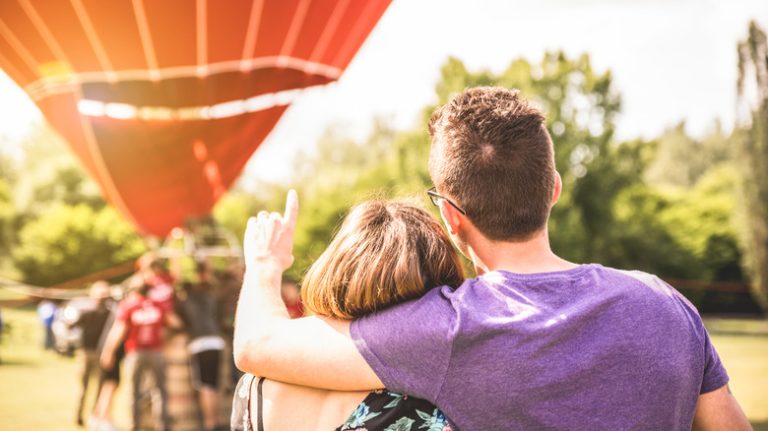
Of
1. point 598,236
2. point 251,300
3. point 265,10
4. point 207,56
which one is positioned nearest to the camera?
point 251,300

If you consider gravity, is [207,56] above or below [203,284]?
above

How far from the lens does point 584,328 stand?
111 cm

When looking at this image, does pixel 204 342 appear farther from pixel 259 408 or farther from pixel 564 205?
pixel 564 205

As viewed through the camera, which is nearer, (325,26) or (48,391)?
(325,26)

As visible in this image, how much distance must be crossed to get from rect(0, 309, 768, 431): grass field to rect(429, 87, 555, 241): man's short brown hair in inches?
252

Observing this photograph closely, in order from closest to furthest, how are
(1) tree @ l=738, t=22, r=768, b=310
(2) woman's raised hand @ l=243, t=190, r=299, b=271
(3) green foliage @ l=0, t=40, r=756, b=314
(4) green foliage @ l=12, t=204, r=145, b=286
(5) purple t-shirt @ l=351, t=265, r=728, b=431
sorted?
(5) purple t-shirt @ l=351, t=265, r=728, b=431 → (2) woman's raised hand @ l=243, t=190, r=299, b=271 → (1) tree @ l=738, t=22, r=768, b=310 → (3) green foliage @ l=0, t=40, r=756, b=314 → (4) green foliage @ l=12, t=204, r=145, b=286

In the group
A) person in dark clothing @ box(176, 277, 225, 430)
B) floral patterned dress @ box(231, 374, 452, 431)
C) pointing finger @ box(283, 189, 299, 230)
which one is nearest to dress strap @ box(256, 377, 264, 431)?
floral patterned dress @ box(231, 374, 452, 431)

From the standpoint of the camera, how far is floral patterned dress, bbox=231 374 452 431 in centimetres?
115

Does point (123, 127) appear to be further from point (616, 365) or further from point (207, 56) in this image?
point (616, 365)

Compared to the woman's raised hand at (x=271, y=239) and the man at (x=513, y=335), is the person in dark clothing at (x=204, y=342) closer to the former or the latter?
the woman's raised hand at (x=271, y=239)

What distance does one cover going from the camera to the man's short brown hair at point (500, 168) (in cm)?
123

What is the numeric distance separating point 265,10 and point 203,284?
10.2 ft

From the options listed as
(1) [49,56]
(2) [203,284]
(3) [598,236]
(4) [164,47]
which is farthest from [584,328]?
(3) [598,236]

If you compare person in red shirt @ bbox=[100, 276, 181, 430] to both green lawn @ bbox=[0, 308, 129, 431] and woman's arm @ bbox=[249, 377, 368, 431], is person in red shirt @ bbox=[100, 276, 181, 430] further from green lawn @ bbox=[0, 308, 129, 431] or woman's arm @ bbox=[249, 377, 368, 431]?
woman's arm @ bbox=[249, 377, 368, 431]
